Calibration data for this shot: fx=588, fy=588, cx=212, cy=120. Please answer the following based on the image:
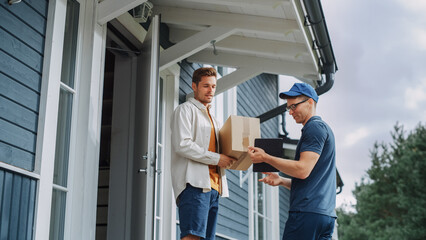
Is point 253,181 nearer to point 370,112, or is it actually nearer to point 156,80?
point 156,80

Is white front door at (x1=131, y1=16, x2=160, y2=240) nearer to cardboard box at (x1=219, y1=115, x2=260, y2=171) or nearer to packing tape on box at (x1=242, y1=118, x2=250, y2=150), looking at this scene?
cardboard box at (x1=219, y1=115, x2=260, y2=171)

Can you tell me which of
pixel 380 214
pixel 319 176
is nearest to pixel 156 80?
pixel 319 176

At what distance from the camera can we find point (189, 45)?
513cm

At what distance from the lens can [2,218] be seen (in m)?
2.92

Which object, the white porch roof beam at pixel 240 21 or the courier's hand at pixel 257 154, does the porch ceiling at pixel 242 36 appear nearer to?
the white porch roof beam at pixel 240 21

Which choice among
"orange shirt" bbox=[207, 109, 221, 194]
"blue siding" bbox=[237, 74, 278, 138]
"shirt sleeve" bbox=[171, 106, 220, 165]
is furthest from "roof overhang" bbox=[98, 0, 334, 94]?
"blue siding" bbox=[237, 74, 278, 138]

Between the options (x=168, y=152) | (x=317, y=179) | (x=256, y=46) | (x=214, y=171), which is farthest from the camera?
(x=256, y=46)

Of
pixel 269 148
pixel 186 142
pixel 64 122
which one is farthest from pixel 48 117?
pixel 269 148

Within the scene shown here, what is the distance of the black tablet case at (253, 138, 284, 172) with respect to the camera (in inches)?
130

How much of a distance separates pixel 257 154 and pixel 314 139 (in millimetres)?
398

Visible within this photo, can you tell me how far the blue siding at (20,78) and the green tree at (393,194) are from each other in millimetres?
19354

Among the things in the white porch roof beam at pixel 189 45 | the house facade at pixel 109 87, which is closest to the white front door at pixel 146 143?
the house facade at pixel 109 87

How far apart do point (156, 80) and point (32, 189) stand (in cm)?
135

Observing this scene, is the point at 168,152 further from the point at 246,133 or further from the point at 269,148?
the point at 269,148
